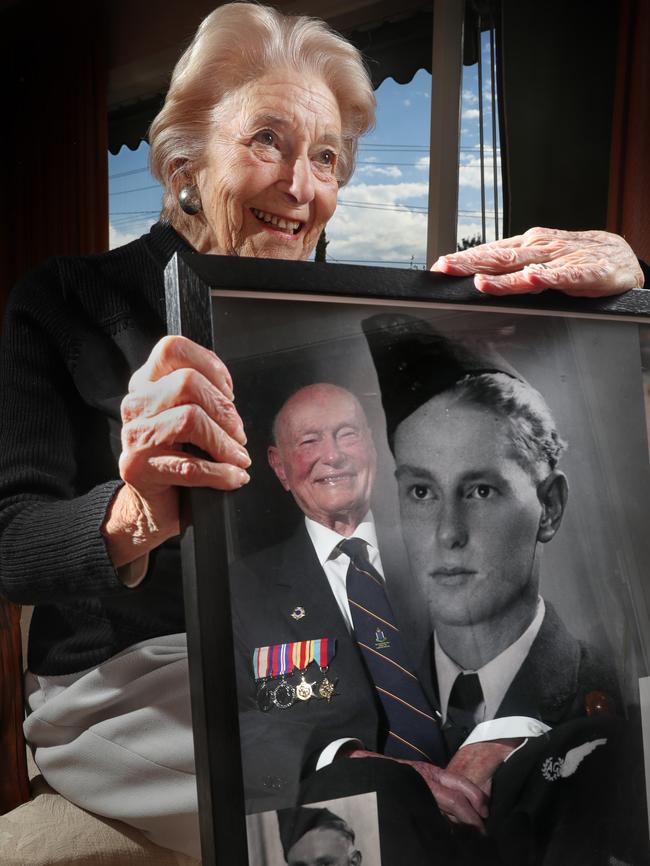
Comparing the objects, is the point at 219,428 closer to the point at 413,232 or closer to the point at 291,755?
the point at 291,755

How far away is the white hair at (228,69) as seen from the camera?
3.38ft

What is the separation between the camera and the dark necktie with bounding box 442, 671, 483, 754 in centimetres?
67

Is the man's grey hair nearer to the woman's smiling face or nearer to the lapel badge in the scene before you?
the lapel badge

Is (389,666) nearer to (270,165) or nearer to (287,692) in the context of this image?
(287,692)

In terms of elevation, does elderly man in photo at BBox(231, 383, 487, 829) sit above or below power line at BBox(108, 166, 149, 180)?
below

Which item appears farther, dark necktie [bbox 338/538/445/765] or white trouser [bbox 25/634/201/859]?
white trouser [bbox 25/634/201/859]

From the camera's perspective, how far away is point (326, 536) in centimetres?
65

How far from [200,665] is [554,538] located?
13.8 inches

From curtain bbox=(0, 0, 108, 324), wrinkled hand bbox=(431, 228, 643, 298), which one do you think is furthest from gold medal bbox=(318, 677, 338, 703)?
curtain bbox=(0, 0, 108, 324)

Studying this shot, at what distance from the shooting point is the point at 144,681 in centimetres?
98

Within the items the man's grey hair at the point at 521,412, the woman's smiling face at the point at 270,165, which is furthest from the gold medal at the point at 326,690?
the woman's smiling face at the point at 270,165

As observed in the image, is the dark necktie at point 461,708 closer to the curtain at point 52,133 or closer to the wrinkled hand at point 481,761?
the wrinkled hand at point 481,761

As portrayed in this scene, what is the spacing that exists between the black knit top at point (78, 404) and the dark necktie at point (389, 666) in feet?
1.07

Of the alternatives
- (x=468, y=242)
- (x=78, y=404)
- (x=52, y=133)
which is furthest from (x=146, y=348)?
(x=52, y=133)
